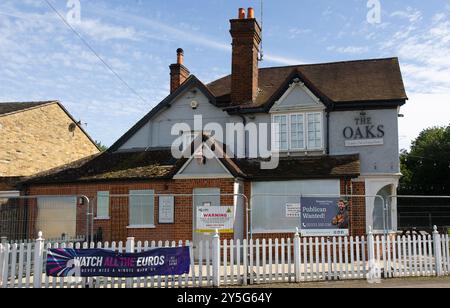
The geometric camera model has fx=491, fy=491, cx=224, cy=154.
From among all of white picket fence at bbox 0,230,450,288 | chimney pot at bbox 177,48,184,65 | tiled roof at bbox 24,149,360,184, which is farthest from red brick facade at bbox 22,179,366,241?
chimney pot at bbox 177,48,184,65

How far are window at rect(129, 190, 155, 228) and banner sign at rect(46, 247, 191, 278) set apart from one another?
25.0 feet

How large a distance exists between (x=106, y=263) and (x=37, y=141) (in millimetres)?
17459

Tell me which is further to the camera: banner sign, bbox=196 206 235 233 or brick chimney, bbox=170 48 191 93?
brick chimney, bbox=170 48 191 93

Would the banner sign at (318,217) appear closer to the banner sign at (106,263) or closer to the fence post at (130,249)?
the banner sign at (106,263)

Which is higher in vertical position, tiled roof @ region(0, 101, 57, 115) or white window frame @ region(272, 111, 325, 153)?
tiled roof @ region(0, 101, 57, 115)

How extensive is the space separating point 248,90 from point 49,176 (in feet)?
30.7

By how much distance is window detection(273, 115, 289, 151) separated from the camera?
2012 centimetres

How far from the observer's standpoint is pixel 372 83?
67.9 ft

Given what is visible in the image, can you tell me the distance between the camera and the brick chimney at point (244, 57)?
2128 cm

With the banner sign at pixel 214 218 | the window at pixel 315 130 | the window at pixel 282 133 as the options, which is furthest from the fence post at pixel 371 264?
the window at pixel 282 133

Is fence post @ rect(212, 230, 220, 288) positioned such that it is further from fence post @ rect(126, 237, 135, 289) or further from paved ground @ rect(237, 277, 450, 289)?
fence post @ rect(126, 237, 135, 289)

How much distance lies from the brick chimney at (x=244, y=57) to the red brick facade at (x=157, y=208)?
4.47m

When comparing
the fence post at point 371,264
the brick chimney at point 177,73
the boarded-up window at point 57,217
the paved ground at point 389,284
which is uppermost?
the brick chimney at point 177,73

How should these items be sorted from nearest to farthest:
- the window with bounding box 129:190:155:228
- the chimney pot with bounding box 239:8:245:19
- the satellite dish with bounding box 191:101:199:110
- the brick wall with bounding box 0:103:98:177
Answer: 1. the window with bounding box 129:190:155:228
2. the chimney pot with bounding box 239:8:245:19
3. the satellite dish with bounding box 191:101:199:110
4. the brick wall with bounding box 0:103:98:177
